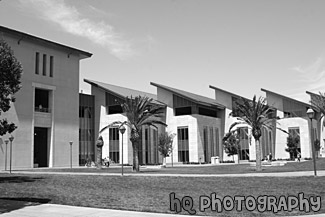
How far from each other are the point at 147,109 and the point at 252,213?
1046 inches

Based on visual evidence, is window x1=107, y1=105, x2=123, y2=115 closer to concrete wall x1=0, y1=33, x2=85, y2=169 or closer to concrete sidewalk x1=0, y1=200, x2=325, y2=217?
concrete wall x1=0, y1=33, x2=85, y2=169

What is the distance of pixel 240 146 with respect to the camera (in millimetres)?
68688

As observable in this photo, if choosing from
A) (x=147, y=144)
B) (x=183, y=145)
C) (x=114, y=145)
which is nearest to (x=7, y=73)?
(x=114, y=145)

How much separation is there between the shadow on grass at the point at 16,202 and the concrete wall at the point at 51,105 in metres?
33.9

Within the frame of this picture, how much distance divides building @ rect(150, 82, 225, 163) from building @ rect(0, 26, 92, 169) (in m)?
16.6

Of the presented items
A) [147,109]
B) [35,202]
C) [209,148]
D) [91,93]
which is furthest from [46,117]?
[35,202]

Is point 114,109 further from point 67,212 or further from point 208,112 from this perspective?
point 67,212

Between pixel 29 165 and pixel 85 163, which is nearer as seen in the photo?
pixel 29 165

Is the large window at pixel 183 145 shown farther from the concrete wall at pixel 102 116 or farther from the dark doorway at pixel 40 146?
the dark doorway at pixel 40 146

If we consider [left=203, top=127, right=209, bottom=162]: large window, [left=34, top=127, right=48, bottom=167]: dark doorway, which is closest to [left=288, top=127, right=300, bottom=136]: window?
[left=203, top=127, right=209, bottom=162]: large window

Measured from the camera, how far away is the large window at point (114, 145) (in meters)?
63.1

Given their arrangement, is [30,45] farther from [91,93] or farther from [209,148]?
[209,148]

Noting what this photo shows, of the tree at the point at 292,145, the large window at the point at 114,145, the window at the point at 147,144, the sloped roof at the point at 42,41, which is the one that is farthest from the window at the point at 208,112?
the sloped roof at the point at 42,41

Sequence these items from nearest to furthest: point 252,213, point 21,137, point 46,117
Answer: point 252,213
point 21,137
point 46,117
